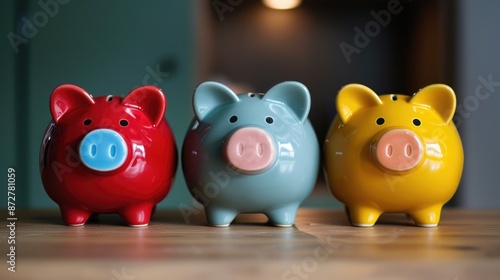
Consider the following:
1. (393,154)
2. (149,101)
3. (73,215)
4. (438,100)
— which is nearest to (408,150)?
(393,154)

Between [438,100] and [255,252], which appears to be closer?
[255,252]

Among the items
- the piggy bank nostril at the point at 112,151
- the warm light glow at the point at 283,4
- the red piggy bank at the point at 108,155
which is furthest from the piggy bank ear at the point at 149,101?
the warm light glow at the point at 283,4

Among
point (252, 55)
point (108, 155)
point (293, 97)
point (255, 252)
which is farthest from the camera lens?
point (252, 55)

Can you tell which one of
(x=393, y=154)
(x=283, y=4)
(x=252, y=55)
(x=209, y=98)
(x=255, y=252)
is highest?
(x=283, y=4)

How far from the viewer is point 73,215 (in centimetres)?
91

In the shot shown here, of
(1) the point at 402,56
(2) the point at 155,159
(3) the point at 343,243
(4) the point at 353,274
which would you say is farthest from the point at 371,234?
(1) the point at 402,56

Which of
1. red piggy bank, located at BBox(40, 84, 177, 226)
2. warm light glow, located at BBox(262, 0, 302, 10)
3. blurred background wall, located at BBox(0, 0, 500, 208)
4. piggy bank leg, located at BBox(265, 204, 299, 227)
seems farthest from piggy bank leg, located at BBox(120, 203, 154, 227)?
warm light glow, located at BBox(262, 0, 302, 10)

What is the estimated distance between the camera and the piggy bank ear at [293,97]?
0.90 m

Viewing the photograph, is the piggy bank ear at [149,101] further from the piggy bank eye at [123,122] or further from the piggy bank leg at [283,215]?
the piggy bank leg at [283,215]

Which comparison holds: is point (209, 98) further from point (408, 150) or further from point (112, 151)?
point (408, 150)

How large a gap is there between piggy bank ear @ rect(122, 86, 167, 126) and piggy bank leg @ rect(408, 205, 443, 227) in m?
0.47

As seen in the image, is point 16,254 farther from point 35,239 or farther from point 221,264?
point 221,264

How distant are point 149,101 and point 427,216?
0.53m

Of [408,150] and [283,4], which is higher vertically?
[283,4]
